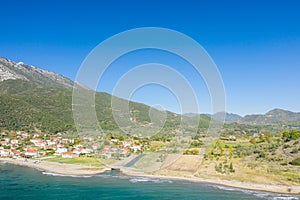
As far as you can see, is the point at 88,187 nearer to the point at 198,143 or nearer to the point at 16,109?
the point at 198,143

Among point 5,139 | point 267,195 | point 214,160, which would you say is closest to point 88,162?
point 214,160

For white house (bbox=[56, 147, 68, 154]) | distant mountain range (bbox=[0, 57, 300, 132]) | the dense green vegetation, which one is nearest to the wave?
distant mountain range (bbox=[0, 57, 300, 132])

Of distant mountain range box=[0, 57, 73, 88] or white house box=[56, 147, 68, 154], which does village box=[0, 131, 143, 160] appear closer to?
white house box=[56, 147, 68, 154]

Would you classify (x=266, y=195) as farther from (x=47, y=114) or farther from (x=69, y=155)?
(x=47, y=114)

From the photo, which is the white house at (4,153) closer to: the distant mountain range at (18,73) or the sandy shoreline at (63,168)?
the sandy shoreline at (63,168)

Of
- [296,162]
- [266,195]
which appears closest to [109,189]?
[266,195]

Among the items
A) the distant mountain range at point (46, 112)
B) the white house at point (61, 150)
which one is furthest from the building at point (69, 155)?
the distant mountain range at point (46, 112)

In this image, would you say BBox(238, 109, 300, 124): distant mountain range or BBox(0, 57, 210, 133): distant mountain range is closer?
BBox(0, 57, 210, 133): distant mountain range
